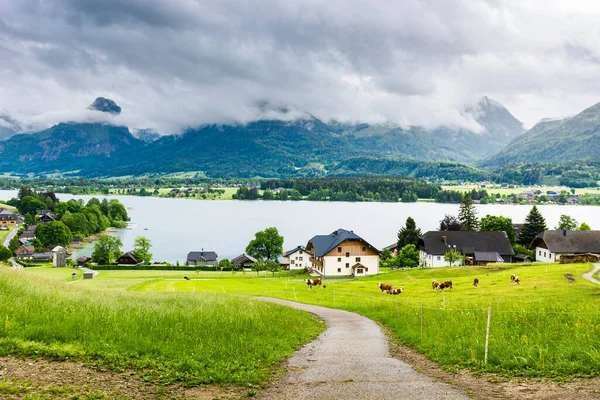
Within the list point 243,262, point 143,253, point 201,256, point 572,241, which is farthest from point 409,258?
point 143,253

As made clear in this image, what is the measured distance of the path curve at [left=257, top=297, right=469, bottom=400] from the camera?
11.2 metres

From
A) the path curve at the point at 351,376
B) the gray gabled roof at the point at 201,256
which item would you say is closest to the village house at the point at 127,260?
the gray gabled roof at the point at 201,256

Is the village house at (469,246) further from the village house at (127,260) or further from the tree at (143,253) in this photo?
the village house at (127,260)

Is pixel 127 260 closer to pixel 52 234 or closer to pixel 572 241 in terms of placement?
pixel 52 234

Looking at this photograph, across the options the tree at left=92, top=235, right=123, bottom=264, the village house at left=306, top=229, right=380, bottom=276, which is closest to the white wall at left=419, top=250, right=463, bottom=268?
the village house at left=306, top=229, right=380, bottom=276

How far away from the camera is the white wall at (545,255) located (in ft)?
267

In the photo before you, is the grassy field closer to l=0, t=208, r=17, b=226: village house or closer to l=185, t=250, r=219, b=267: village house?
l=185, t=250, r=219, b=267: village house

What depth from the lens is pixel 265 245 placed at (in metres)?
96.1

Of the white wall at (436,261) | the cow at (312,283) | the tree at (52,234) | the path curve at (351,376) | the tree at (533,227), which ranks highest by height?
the tree at (533,227)

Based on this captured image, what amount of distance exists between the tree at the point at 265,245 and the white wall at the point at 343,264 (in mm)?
17094

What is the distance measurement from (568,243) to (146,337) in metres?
85.7

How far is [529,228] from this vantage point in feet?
335

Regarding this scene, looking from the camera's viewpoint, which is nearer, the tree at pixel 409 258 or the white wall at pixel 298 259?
the tree at pixel 409 258

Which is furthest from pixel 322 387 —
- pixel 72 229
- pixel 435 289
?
pixel 72 229
